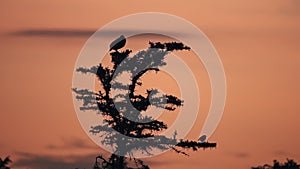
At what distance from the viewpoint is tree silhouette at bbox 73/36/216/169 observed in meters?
88.1

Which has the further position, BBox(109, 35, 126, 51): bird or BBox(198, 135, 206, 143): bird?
BBox(198, 135, 206, 143): bird

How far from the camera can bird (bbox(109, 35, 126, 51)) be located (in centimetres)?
8744

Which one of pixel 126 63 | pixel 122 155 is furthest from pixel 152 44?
pixel 122 155

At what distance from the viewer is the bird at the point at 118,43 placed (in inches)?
3442

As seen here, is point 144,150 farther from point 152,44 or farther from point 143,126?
point 152,44

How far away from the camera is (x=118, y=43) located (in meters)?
88.0

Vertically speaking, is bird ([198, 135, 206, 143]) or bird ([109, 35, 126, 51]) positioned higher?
bird ([109, 35, 126, 51])

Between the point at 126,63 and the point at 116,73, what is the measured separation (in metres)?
0.99

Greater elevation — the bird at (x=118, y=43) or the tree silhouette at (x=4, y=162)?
the bird at (x=118, y=43)

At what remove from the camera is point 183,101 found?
87.9 m

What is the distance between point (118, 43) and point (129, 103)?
4136 millimetres

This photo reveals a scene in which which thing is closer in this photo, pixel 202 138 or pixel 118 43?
pixel 118 43

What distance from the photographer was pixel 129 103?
292 ft

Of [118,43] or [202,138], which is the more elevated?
[118,43]
